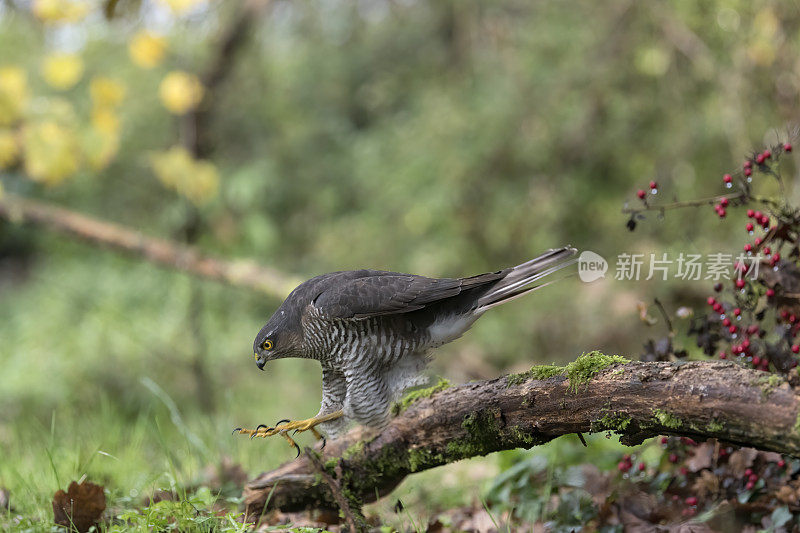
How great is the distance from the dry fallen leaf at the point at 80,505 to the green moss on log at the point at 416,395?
1.07 m

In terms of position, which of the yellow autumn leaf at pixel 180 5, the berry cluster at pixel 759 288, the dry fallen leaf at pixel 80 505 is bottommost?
the dry fallen leaf at pixel 80 505

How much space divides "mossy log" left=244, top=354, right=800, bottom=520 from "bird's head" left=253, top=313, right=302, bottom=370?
601 millimetres

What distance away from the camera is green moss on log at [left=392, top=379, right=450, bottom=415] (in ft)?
8.77

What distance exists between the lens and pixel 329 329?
7.39 ft

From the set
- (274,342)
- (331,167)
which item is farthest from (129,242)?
(274,342)

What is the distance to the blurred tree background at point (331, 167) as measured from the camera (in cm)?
552

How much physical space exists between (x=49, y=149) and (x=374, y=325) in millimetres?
3853

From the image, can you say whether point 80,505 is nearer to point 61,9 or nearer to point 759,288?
point 759,288

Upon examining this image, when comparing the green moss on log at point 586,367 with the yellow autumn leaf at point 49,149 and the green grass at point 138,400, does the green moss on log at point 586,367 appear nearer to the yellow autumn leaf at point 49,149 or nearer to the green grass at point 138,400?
the green grass at point 138,400

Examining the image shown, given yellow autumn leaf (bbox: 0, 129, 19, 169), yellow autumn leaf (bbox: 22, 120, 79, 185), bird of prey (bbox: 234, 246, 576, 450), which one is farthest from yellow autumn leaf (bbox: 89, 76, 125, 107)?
bird of prey (bbox: 234, 246, 576, 450)

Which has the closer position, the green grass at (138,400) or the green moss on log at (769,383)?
the green moss on log at (769,383)

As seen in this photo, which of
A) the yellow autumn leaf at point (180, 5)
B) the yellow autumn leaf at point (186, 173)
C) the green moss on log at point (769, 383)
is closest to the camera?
the green moss on log at point (769, 383)

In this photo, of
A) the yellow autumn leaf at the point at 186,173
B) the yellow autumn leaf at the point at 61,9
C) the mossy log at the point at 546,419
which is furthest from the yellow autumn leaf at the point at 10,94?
the mossy log at the point at 546,419

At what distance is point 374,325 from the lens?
2.30 meters
